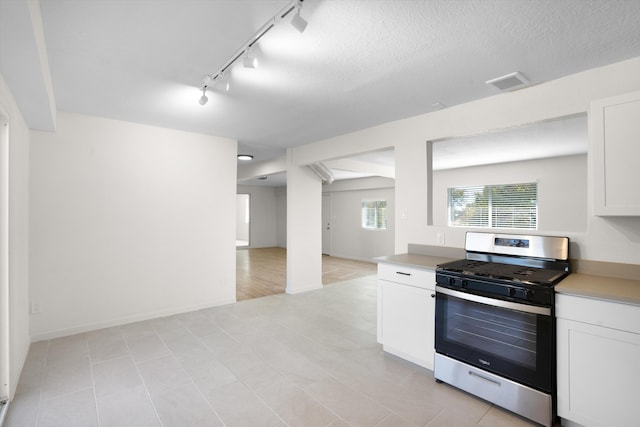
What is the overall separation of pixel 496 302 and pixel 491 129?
153 cm

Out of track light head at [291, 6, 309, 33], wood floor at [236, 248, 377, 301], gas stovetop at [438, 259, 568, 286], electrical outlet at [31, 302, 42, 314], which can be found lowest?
wood floor at [236, 248, 377, 301]

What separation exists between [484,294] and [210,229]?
137 inches

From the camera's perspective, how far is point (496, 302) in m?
2.09

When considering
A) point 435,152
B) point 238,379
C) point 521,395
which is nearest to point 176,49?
point 238,379

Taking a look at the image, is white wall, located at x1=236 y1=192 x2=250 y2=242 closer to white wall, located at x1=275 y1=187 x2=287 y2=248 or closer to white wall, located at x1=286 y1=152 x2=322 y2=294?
white wall, located at x1=275 y1=187 x2=287 y2=248

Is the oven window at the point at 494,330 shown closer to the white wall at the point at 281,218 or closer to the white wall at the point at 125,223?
the white wall at the point at 125,223

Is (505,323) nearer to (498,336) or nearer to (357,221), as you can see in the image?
(498,336)

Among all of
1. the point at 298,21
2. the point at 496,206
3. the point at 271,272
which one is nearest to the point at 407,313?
the point at 298,21

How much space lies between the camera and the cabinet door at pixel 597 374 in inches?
65.4

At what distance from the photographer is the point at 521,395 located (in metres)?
1.98

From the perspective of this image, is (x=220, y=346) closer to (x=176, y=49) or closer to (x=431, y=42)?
(x=176, y=49)

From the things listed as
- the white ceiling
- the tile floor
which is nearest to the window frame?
the tile floor

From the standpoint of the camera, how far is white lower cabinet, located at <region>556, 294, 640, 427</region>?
1659 mm

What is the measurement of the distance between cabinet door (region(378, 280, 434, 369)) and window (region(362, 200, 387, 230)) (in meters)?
5.62
